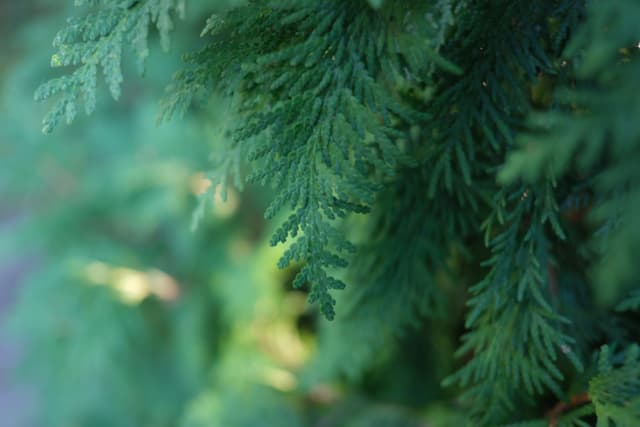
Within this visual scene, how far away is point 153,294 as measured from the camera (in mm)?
2668

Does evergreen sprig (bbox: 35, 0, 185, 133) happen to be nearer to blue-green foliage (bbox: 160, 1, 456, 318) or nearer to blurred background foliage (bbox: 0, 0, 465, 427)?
blue-green foliage (bbox: 160, 1, 456, 318)

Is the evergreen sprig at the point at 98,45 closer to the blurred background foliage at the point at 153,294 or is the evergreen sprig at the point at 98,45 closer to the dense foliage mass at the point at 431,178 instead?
the dense foliage mass at the point at 431,178

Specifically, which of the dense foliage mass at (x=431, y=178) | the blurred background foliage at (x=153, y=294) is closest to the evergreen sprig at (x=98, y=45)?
the dense foliage mass at (x=431, y=178)

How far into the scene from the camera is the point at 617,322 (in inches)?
47.3

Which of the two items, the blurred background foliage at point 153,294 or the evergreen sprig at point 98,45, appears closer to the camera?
the evergreen sprig at point 98,45

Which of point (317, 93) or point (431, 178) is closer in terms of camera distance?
point (317, 93)

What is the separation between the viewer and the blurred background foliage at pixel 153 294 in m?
2.11

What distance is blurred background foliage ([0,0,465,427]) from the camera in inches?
83.0

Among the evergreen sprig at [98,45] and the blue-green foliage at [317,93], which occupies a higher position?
the evergreen sprig at [98,45]

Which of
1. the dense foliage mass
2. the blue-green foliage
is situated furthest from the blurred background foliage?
the blue-green foliage

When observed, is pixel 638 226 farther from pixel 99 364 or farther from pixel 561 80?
pixel 99 364

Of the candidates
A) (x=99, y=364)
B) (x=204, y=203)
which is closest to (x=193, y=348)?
(x=99, y=364)

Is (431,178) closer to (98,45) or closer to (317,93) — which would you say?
(317,93)

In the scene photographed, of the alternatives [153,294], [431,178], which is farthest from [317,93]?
[153,294]
